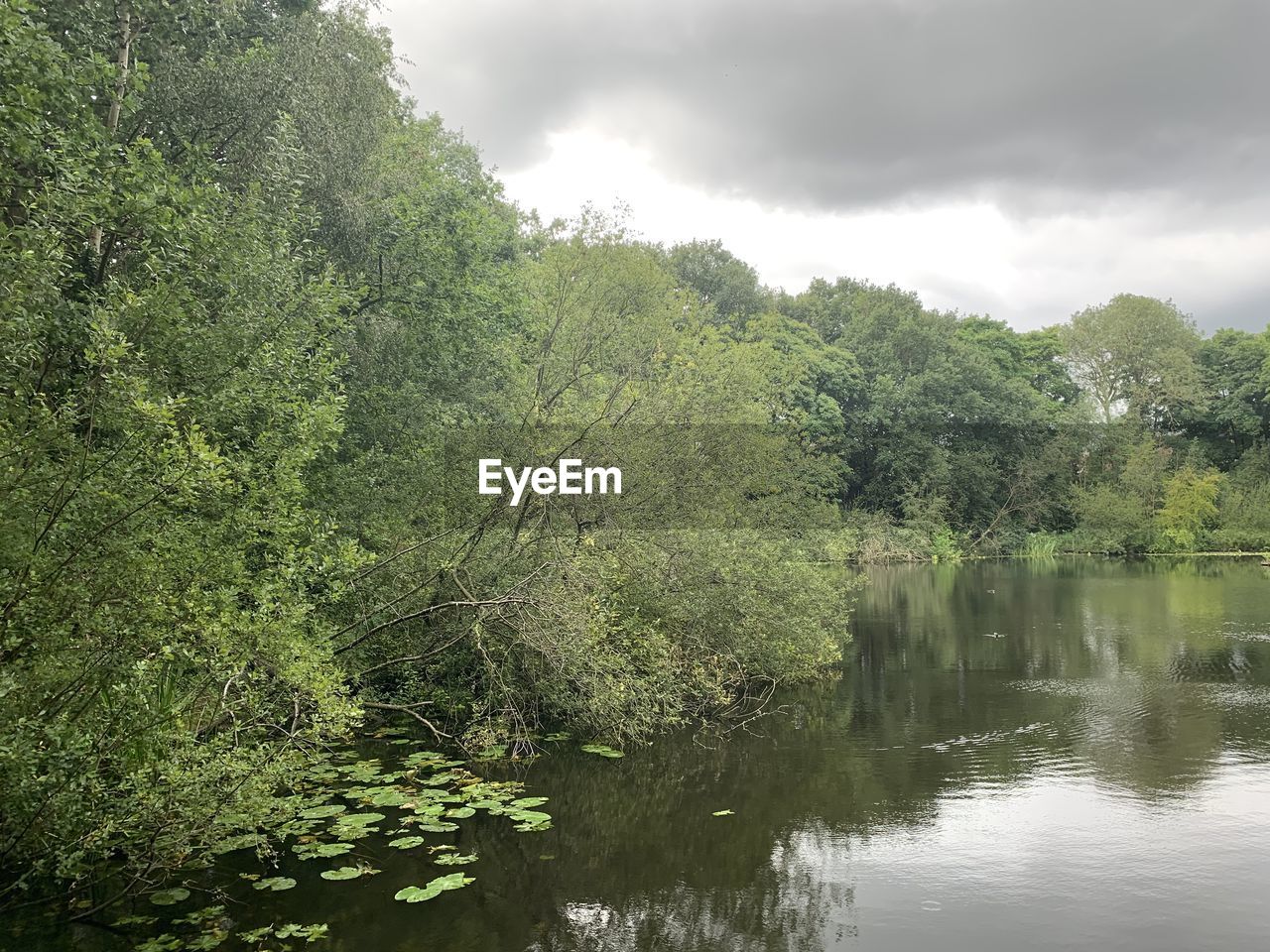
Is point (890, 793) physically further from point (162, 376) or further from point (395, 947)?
point (162, 376)

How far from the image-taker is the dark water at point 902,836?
716 centimetres

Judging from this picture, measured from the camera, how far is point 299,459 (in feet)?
29.7

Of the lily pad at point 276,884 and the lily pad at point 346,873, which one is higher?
the lily pad at point 346,873

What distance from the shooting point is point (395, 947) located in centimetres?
659

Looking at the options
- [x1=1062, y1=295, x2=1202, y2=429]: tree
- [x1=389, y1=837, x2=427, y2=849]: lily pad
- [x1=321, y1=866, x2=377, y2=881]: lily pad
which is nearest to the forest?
[x1=321, y1=866, x2=377, y2=881]: lily pad

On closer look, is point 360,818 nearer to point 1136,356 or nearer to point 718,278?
point 718,278

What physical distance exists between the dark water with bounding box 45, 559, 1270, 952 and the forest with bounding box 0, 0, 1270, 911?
4.72ft

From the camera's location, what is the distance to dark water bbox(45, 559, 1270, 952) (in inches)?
282

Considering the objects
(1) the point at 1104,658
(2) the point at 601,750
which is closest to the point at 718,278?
(1) the point at 1104,658

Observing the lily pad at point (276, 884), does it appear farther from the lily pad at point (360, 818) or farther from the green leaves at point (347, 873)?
the lily pad at point (360, 818)

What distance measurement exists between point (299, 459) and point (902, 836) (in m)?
7.55

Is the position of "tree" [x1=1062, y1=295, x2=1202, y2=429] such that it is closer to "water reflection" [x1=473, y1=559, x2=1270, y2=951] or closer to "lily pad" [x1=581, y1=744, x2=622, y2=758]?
"water reflection" [x1=473, y1=559, x2=1270, y2=951]

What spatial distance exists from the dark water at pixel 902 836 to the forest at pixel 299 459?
1437 mm

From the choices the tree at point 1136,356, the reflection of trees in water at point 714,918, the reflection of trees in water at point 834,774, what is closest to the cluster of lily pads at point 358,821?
the reflection of trees in water at point 834,774
